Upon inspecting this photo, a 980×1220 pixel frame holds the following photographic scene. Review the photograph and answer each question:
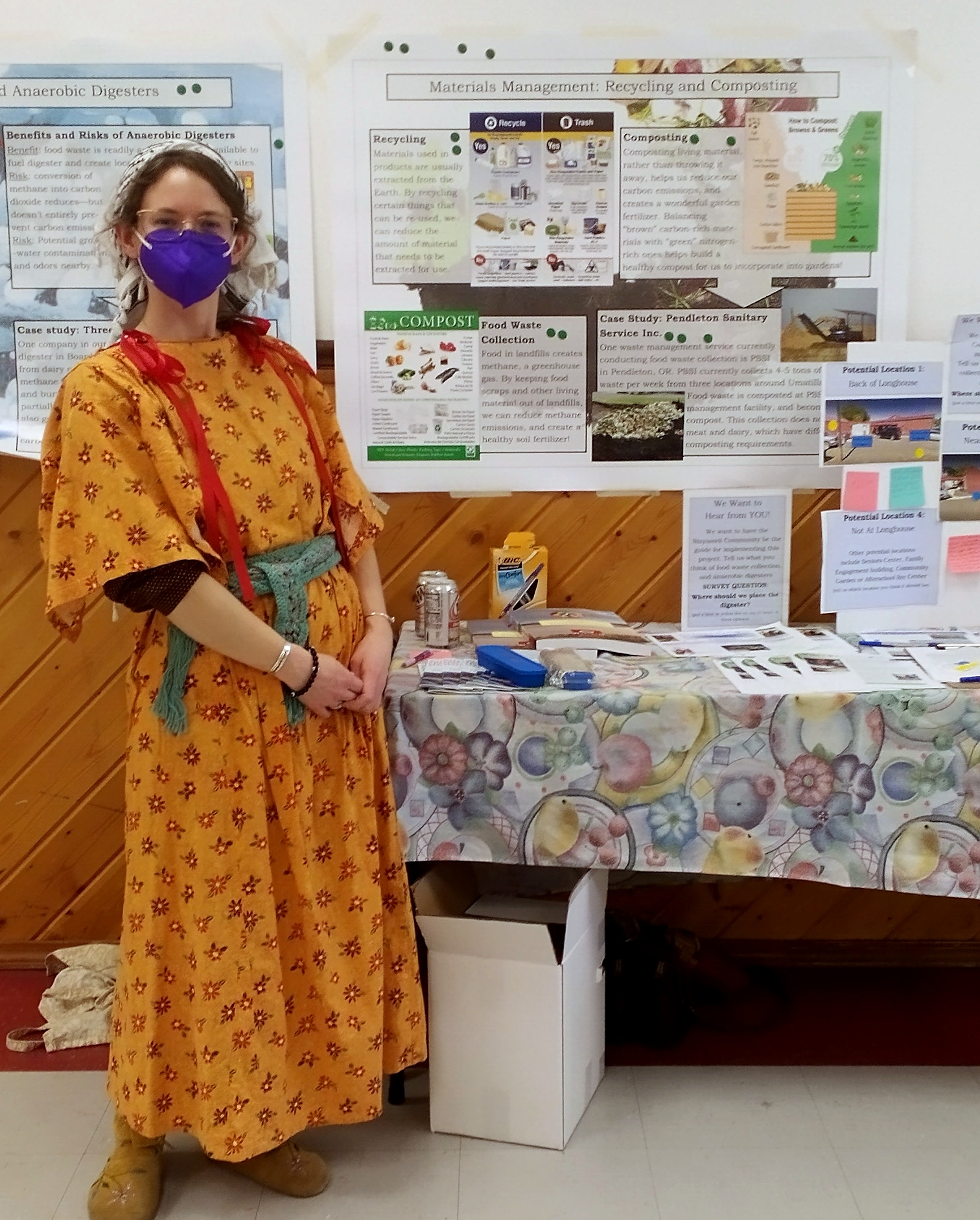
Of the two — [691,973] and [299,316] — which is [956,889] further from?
[299,316]

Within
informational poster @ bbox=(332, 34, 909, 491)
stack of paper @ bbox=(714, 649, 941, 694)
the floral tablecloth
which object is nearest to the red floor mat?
the floral tablecloth

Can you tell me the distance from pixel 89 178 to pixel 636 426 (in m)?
1.08

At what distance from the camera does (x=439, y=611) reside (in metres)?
1.86

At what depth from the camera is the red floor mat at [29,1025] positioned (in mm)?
1923

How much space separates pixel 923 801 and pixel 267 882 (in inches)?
38.6

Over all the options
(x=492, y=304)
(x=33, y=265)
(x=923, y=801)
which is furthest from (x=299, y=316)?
(x=923, y=801)

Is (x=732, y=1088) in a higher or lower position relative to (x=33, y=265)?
lower

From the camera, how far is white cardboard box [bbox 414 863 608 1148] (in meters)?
1.64

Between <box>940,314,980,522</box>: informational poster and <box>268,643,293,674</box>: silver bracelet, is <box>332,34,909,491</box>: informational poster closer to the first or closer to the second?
<box>940,314,980,522</box>: informational poster

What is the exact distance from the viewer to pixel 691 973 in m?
2.04

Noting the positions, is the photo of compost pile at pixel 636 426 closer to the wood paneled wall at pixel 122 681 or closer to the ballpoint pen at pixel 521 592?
the wood paneled wall at pixel 122 681

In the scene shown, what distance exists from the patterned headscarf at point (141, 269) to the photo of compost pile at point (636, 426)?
682mm

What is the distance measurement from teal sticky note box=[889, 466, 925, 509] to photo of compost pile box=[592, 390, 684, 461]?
381mm

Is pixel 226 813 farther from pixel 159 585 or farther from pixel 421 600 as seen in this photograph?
pixel 421 600
